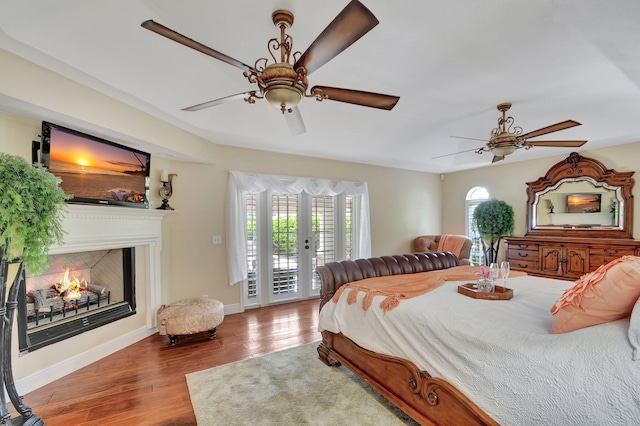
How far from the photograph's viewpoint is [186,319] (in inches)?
127

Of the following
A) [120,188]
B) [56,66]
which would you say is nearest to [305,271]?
[120,188]

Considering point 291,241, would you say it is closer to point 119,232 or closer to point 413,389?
point 119,232

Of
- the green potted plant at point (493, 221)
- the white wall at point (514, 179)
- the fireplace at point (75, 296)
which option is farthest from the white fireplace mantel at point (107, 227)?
the white wall at point (514, 179)

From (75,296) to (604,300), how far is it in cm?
435

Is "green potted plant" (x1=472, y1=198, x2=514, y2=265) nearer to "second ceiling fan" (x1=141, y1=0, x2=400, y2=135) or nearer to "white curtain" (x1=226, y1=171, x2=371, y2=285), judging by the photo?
"white curtain" (x1=226, y1=171, x2=371, y2=285)

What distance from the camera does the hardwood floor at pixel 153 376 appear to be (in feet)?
7.02

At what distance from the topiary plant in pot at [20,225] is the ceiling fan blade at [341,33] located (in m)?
1.69

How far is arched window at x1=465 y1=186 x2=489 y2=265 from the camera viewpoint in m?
6.16

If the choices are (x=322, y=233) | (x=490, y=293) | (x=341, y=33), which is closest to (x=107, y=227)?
(x=341, y=33)

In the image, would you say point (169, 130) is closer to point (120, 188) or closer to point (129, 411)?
point (120, 188)

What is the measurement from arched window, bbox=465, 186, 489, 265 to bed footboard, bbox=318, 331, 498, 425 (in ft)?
15.7

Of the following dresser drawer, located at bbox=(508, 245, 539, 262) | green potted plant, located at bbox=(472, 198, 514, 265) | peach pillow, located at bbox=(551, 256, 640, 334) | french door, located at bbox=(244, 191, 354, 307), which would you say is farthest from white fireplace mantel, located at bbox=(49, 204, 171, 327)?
dresser drawer, located at bbox=(508, 245, 539, 262)

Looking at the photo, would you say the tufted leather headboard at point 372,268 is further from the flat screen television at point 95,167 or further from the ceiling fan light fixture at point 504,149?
the flat screen television at point 95,167

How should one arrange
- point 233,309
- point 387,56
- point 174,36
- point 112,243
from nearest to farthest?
1. point 174,36
2. point 387,56
3. point 112,243
4. point 233,309
